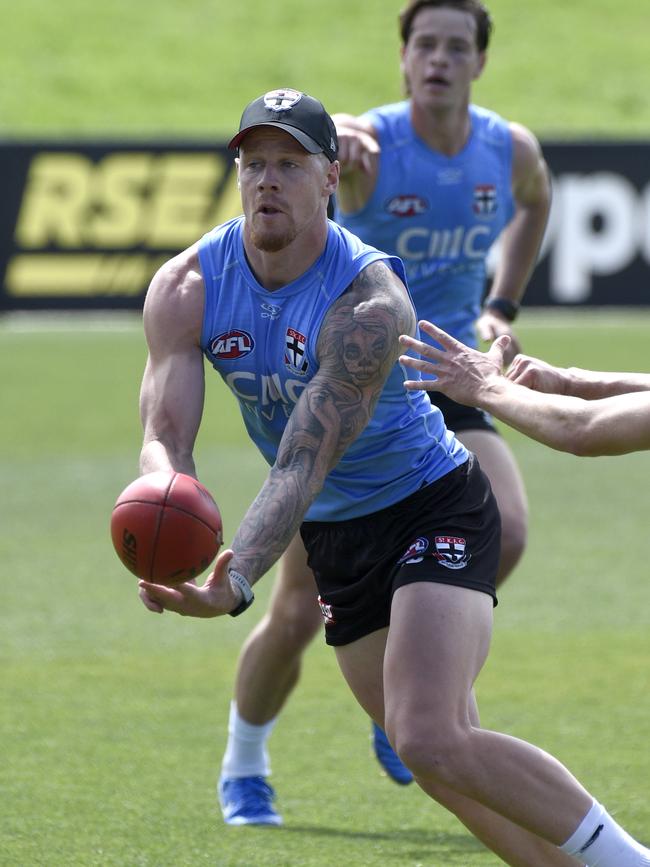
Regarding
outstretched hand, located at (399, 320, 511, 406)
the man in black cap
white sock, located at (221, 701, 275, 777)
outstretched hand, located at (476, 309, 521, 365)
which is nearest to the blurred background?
white sock, located at (221, 701, 275, 777)

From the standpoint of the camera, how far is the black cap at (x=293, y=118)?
456cm

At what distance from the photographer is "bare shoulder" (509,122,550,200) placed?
277 inches

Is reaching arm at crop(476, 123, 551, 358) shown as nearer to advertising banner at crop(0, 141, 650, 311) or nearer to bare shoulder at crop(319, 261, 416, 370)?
bare shoulder at crop(319, 261, 416, 370)

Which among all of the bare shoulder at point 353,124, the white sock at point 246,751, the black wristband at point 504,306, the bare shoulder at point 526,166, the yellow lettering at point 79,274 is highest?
the bare shoulder at point 353,124

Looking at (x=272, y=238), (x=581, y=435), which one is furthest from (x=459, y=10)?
(x=581, y=435)

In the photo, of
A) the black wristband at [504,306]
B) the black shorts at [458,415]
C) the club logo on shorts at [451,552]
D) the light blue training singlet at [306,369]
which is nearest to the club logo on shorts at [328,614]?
the light blue training singlet at [306,369]

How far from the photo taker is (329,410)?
4523 mm

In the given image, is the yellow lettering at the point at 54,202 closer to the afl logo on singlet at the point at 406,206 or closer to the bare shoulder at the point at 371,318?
the afl logo on singlet at the point at 406,206

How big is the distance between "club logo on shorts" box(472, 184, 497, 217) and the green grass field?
7.43 feet

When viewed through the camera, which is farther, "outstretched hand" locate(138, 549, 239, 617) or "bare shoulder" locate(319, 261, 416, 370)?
"bare shoulder" locate(319, 261, 416, 370)

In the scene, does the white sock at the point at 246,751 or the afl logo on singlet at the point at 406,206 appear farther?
the afl logo on singlet at the point at 406,206

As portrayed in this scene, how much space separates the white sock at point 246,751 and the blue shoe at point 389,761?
49 centimetres

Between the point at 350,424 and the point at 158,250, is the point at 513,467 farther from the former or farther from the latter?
the point at 158,250

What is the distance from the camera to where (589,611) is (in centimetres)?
909
